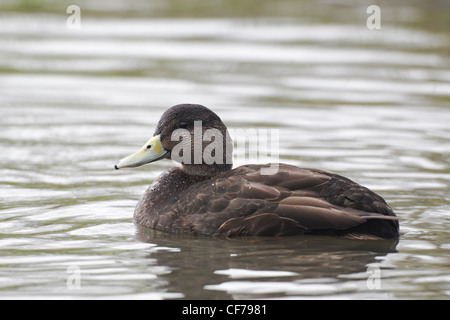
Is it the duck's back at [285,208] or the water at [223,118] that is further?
the duck's back at [285,208]

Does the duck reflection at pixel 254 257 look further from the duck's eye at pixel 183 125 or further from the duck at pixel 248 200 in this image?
the duck's eye at pixel 183 125

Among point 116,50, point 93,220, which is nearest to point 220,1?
point 116,50

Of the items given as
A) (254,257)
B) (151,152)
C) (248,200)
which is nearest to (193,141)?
(151,152)

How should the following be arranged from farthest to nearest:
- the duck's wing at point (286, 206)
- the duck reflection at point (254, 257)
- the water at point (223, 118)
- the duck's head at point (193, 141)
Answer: the duck's head at point (193, 141) < the duck's wing at point (286, 206) < the water at point (223, 118) < the duck reflection at point (254, 257)

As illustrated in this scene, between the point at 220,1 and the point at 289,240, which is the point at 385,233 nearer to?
the point at 289,240

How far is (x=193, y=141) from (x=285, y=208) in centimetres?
128

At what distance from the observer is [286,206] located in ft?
26.4

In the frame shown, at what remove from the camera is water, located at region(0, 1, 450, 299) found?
7.33 m

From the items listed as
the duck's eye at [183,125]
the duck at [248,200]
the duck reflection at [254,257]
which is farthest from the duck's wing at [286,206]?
the duck's eye at [183,125]

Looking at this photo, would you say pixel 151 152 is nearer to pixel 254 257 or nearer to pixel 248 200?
pixel 248 200

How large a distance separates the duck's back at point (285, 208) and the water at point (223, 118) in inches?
5.5

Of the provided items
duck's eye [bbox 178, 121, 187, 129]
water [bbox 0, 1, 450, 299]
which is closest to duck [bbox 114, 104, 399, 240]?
duck's eye [bbox 178, 121, 187, 129]

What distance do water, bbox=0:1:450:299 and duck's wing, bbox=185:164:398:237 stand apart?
0.51 feet

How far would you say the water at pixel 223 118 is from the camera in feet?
24.1
